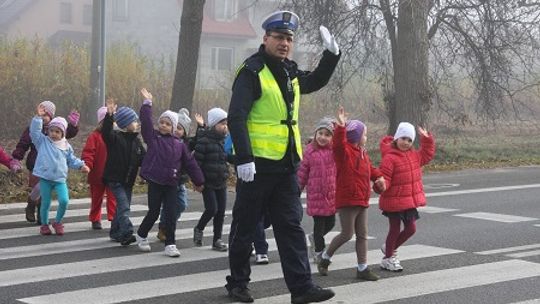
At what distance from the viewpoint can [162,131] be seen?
9531 mm

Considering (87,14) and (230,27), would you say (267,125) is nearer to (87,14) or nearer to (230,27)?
(87,14)

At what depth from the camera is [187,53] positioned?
20328 mm

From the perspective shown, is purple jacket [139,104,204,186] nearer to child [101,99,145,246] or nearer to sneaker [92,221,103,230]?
child [101,99,145,246]

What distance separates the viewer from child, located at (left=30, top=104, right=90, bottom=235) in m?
10.5

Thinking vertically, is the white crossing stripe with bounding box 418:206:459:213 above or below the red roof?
below

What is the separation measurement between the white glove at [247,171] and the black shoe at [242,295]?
1.02 metres

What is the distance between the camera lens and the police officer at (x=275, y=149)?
23.4 ft

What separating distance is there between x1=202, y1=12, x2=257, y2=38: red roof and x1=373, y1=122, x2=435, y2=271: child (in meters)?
47.9

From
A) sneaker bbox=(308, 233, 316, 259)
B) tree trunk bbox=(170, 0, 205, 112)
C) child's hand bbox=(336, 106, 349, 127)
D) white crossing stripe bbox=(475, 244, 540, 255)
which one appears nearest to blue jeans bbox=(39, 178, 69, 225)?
sneaker bbox=(308, 233, 316, 259)

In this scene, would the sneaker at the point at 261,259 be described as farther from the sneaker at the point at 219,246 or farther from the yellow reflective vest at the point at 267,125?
the yellow reflective vest at the point at 267,125

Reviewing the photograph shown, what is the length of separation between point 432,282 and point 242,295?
1867mm

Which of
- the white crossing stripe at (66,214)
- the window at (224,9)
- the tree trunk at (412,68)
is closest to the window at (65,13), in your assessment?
the window at (224,9)

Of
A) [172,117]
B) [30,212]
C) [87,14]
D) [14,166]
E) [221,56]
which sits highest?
[87,14]

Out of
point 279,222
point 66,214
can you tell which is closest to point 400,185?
point 279,222
